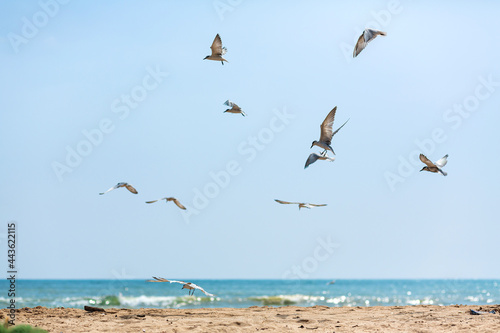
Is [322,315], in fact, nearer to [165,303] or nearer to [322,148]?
[322,148]

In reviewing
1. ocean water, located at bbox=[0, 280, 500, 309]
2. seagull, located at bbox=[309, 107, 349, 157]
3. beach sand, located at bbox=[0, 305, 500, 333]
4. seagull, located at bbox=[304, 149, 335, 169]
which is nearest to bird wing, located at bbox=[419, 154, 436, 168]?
seagull, located at bbox=[309, 107, 349, 157]

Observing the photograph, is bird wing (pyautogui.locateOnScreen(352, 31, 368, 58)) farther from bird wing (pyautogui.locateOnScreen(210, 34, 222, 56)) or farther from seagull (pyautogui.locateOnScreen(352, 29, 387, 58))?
bird wing (pyautogui.locateOnScreen(210, 34, 222, 56))

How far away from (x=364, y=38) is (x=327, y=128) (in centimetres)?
161

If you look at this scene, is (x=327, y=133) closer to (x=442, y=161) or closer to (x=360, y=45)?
(x=360, y=45)

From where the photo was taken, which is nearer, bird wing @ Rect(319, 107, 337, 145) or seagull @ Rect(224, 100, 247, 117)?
bird wing @ Rect(319, 107, 337, 145)

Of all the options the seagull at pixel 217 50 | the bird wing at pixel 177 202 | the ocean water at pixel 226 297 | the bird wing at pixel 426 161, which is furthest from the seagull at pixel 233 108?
the ocean water at pixel 226 297

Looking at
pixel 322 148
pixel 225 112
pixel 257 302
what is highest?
pixel 225 112

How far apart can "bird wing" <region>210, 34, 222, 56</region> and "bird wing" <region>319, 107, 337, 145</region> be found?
2.80 m

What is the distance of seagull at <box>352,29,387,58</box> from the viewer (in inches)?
374

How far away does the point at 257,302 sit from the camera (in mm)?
25594

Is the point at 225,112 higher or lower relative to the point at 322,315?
higher

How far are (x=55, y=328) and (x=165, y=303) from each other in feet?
54.8

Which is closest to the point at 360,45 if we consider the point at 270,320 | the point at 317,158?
the point at 317,158

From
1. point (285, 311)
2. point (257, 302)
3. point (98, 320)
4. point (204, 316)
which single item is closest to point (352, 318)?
point (285, 311)
